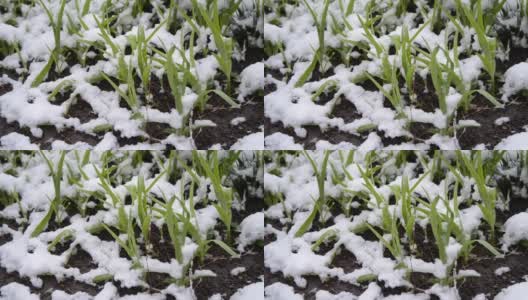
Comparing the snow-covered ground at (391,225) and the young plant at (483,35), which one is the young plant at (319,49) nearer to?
the snow-covered ground at (391,225)

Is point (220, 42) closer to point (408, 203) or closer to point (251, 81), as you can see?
point (251, 81)

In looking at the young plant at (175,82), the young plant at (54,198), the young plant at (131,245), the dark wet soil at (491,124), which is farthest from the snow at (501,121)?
the young plant at (54,198)

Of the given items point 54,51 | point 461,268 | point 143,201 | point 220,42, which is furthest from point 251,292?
point 54,51

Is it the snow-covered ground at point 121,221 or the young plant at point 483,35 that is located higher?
the young plant at point 483,35

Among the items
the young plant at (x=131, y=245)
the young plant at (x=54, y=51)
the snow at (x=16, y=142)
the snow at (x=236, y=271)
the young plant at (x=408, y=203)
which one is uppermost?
the young plant at (x=54, y=51)

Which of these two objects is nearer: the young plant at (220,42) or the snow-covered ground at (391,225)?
the snow-covered ground at (391,225)

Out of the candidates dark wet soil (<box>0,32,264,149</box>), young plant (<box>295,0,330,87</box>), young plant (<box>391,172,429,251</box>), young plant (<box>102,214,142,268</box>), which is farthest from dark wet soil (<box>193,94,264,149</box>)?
young plant (<box>391,172,429,251</box>)

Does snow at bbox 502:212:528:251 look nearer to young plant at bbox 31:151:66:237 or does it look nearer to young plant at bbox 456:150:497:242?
young plant at bbox 456:150:497:242
